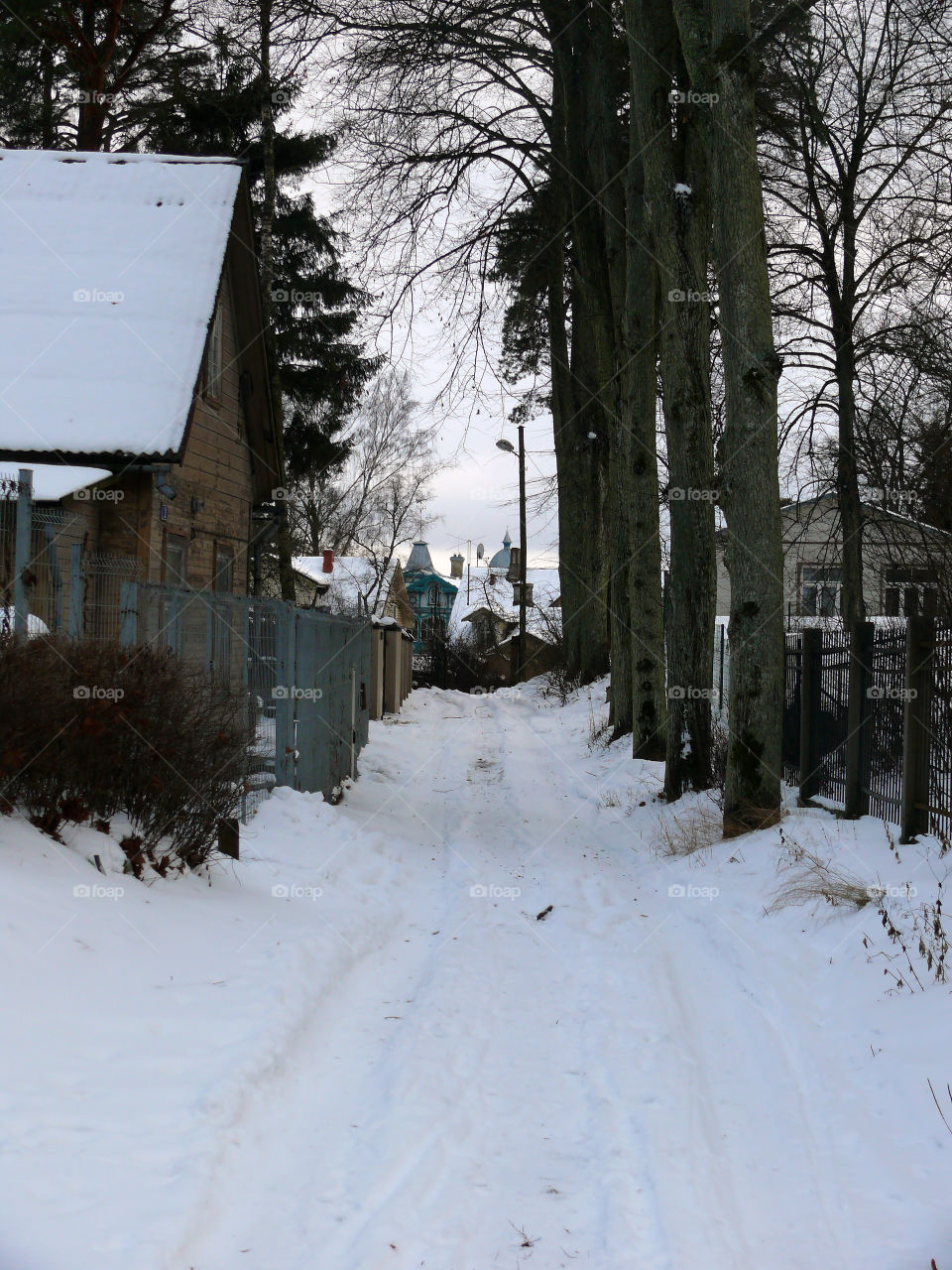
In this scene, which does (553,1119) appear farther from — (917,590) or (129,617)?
(917,590)

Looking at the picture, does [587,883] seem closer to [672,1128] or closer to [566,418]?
[672,1128]

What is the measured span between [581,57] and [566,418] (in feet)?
31.9

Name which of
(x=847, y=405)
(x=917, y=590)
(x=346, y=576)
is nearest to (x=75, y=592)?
(x=917, y=590)

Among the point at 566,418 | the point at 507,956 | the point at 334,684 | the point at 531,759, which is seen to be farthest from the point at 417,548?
the point at 507,956

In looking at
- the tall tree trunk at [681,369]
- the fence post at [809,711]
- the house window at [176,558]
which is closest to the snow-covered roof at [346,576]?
the house window at [176,558]

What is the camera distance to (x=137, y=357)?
1577cm

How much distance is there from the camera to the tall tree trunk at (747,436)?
424 inches

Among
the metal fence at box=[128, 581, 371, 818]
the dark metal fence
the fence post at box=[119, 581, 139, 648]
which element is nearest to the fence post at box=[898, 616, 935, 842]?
the dark metal fence

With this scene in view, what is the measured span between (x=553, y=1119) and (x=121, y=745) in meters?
3.72

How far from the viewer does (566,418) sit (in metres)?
27.7

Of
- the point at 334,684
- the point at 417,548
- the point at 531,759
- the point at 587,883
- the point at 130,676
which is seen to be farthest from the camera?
the point at 417,548

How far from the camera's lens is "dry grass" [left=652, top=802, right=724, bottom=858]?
11.0 m

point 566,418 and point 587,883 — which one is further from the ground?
point 566,418

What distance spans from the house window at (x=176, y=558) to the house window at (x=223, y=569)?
1.52 metres
